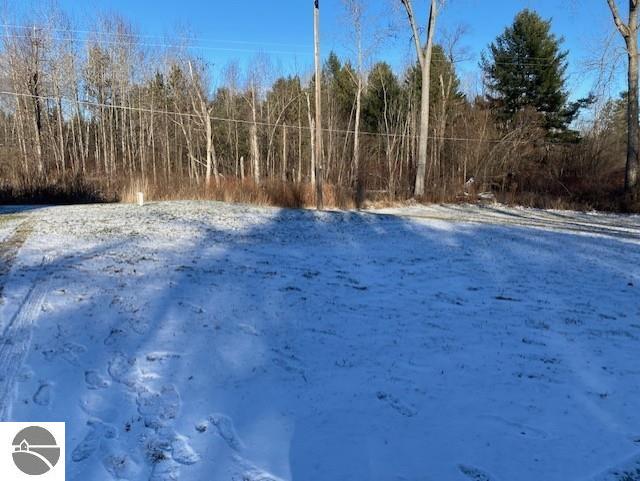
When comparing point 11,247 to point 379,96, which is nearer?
point 11,247

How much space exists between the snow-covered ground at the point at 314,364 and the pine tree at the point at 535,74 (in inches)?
1090

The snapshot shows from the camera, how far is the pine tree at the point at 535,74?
98.4 feet

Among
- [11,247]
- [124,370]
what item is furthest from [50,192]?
[124,370]

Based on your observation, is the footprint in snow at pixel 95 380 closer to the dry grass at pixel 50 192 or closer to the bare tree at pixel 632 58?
the dry grass at pixel 50 192

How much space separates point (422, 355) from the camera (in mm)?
3791

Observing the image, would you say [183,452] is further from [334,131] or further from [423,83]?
[334,131]

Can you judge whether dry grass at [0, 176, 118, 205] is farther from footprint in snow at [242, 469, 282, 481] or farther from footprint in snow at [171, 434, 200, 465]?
footprint in snow at [242, 469, 282, 481]

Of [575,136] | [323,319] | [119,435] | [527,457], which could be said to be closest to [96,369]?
[119,435]

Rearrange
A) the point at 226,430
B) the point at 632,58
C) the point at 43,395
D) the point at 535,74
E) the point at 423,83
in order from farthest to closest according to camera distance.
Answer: the point at 535,74 < the point at 423,83 < the point at 632,58 < the point at 43,395 < the point at 226,430

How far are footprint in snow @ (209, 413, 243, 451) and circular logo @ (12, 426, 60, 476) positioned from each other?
0.84m

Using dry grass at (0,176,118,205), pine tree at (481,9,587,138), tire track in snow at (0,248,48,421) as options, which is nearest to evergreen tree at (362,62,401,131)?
pine tree at (481,9,587,138)

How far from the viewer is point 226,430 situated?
109 inches

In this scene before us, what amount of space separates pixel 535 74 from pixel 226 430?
110 feet

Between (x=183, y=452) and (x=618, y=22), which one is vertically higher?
(x=618, y=22)
